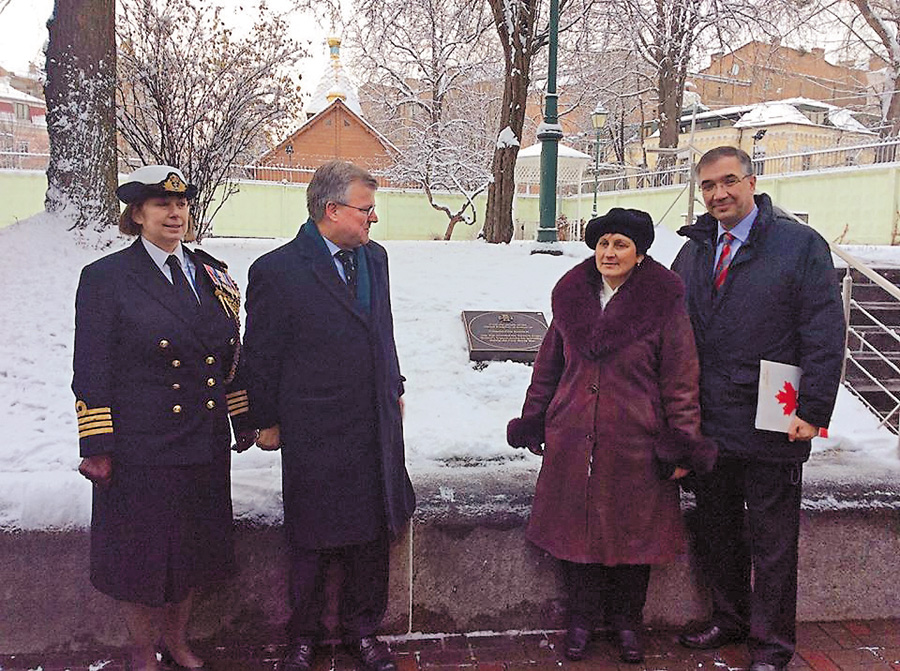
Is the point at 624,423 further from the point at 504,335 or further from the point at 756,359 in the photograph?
the point at 504,335

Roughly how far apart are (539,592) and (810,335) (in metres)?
1.59

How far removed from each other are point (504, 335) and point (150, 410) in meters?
3.03

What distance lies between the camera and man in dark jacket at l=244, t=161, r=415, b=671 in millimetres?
2865

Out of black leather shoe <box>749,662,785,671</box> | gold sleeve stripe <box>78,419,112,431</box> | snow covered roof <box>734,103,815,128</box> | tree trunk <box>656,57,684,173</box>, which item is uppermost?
snow covered roof <box>734,103,815,128</box>

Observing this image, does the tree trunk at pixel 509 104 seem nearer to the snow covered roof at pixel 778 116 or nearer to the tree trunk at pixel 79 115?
the tree trunk at pixel 79 115

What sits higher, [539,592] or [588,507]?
[588,507]

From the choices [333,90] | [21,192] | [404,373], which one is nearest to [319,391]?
[404,373]

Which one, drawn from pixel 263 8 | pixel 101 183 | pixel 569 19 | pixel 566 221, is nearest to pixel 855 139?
pixel 566 221

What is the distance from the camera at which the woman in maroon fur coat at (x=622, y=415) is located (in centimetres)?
294

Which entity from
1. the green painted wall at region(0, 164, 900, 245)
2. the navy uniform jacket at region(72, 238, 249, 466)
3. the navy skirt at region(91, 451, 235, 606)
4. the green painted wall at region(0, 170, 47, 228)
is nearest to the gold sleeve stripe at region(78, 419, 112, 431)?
the navy uniform jacket at region(72, 238, 249, 466)

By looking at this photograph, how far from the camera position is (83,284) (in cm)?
265

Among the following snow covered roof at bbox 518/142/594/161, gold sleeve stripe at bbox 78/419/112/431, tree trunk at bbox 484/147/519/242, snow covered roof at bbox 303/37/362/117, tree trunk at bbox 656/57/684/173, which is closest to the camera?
gold sleeve stripe at bbox 78/419/112/431

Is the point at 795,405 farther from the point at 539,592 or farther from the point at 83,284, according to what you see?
the point at 83,284

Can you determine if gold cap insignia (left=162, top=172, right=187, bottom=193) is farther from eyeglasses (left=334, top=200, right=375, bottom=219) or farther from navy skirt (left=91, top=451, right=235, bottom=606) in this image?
navy skirt (left=91, top=451, right=235, bottom=606)
